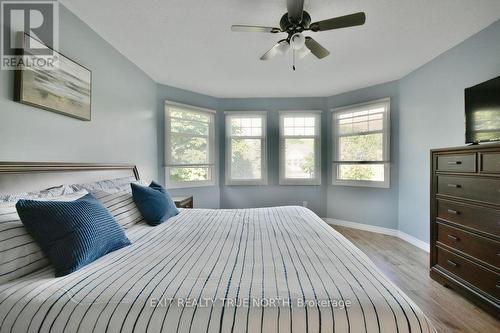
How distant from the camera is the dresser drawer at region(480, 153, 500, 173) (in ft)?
5.40

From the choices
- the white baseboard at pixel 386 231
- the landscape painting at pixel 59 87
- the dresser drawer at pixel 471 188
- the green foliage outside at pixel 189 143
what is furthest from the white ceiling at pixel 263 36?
the white baseboard at pixel 386 231

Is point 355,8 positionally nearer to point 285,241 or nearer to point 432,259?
point 285,241

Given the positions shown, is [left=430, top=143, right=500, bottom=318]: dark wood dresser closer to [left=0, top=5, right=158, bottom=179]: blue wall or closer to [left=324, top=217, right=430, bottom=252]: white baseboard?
[left=324, top=217, right=430, bottom=252]: white baseboard

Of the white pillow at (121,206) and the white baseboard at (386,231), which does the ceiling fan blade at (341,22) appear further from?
the white baseboard at (386,231)

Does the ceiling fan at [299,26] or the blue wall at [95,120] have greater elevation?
the ceiling fan at [299,26]

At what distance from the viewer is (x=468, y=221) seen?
1.88 metres

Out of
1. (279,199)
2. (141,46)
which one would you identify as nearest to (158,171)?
(141,46)

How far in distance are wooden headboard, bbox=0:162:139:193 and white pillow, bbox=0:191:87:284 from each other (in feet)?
1.34

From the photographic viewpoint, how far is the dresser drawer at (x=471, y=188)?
1.69 m

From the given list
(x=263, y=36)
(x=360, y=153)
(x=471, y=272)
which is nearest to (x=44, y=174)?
(x=263, y=36)

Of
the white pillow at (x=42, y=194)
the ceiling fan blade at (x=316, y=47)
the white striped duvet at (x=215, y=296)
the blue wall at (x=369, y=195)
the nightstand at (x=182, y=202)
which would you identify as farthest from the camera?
the blue wall at (x=369, y=195)

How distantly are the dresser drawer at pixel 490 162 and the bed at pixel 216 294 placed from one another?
138 cm

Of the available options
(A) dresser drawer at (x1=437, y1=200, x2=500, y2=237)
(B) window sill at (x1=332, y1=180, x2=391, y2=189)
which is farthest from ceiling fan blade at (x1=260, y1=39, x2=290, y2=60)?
(B) window sill at (x1=332, y1=180, x2=391, y2=189)

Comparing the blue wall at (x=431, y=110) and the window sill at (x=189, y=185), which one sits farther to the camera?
the window sill at (x=189, y=185)
